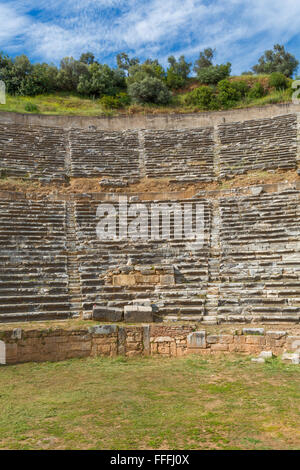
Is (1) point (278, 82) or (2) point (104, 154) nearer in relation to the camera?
(2) point (104, 154)

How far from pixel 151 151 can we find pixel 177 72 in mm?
14351

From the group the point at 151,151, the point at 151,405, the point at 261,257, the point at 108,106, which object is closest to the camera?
the point at 151,405

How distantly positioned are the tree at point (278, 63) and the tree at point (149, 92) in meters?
10.8

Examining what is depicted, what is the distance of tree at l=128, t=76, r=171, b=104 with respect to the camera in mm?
24047

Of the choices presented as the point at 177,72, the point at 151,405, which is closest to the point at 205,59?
the point at 177,72

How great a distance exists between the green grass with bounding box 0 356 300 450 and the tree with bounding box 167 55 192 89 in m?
24.5

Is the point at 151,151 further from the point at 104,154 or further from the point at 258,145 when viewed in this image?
the point at 258,145

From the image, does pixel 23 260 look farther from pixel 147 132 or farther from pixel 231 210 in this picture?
pixel 147 132

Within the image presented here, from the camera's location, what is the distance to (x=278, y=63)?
3127 centimetres

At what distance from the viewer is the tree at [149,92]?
2405cm

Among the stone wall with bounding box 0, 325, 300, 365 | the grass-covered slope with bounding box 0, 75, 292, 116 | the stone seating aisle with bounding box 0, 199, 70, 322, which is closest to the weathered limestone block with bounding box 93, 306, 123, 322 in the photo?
the stone wall with bounding box 0, 325, 300, 365

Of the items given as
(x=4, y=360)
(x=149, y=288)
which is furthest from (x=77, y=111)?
(x=4, y=360)

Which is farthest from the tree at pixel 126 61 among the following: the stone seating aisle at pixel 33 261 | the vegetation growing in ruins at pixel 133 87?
the stone seating aisle at pixel 33 261

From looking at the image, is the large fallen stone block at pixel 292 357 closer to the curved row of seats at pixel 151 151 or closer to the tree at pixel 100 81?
the curved row of seats at pixel 151 151
